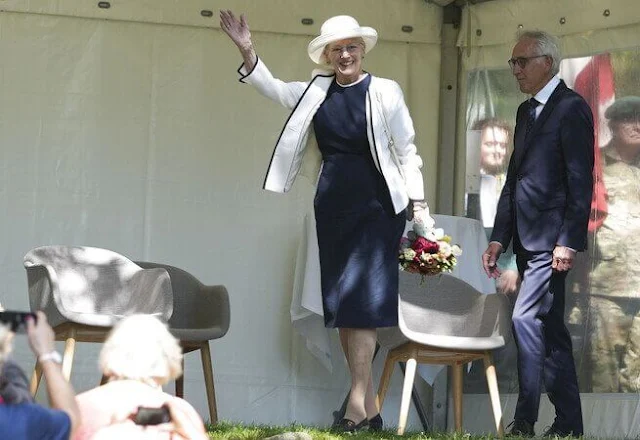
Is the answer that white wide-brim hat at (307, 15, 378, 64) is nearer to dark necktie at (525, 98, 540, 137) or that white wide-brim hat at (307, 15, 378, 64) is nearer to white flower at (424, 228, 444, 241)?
dark necktie at (525, 98, 540, 137)

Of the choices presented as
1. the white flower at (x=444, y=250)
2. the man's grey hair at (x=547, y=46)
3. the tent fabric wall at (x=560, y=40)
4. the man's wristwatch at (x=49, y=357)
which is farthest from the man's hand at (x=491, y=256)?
the man's wristwatch at (x=49, y=357)

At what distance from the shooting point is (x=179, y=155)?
8.16 metres

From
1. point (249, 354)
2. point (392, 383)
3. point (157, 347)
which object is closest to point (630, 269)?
point (392, 383)

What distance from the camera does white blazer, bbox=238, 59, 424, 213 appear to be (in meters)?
6.12

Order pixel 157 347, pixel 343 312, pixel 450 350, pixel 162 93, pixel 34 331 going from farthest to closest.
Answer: pixel 162 93 < pixel 450 350 < pixel 343 312 < pixel 157 347 < pixel 34 331

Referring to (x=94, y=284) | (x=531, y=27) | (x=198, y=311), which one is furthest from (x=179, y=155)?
(x=531, y=27)

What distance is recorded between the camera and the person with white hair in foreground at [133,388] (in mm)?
3443

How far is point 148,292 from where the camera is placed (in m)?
7.00

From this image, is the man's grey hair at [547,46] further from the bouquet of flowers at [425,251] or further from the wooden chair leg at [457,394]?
the wooden chair leg at [457,394]

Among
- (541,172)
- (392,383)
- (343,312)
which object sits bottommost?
(392,383)

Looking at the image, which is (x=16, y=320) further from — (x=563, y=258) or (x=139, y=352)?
(x=563, y=258)

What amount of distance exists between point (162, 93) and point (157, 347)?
15.8ft

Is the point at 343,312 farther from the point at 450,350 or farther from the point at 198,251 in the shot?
the point at 198,251

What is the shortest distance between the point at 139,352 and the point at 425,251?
2.93 metres
